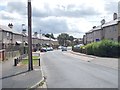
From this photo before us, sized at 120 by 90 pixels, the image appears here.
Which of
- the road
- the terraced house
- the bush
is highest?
the terraced house

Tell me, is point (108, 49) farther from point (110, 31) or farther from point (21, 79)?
point (21, 79)

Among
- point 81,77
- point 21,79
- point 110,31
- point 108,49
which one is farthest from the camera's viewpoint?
point 110,31

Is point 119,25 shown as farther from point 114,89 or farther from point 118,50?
point 114,89

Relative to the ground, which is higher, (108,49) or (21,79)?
(108,49)

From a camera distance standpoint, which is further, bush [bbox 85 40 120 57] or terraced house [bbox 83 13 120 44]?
terraced house [bbox 83 13 120 44]

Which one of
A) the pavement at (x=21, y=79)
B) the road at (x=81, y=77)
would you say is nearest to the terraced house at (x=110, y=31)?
the road at (x=81, y=77)

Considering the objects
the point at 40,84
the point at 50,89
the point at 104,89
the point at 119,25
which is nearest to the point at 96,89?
the point at 104,89

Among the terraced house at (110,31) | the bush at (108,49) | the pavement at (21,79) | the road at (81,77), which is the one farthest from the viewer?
the terraced house at (110,31)

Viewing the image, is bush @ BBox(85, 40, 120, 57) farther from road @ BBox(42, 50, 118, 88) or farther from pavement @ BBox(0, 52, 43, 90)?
pavement @ BBox(0, 52, 43, 90)

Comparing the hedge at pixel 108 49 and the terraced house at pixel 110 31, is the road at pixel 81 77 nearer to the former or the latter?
the hedge at pixel 108 49

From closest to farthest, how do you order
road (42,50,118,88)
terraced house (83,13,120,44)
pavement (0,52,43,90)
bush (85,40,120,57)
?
pavement (0,52,43,90) < road (42,50,118,88) < bush (85,40,120,57) < terraced house (83,13,120,44)

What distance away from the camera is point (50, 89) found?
47.6ft

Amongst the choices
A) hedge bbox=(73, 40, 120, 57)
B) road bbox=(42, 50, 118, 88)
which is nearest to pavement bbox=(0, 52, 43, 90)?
road bbox=(42, 50, 118, 88)

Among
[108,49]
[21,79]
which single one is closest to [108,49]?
[108,49]
